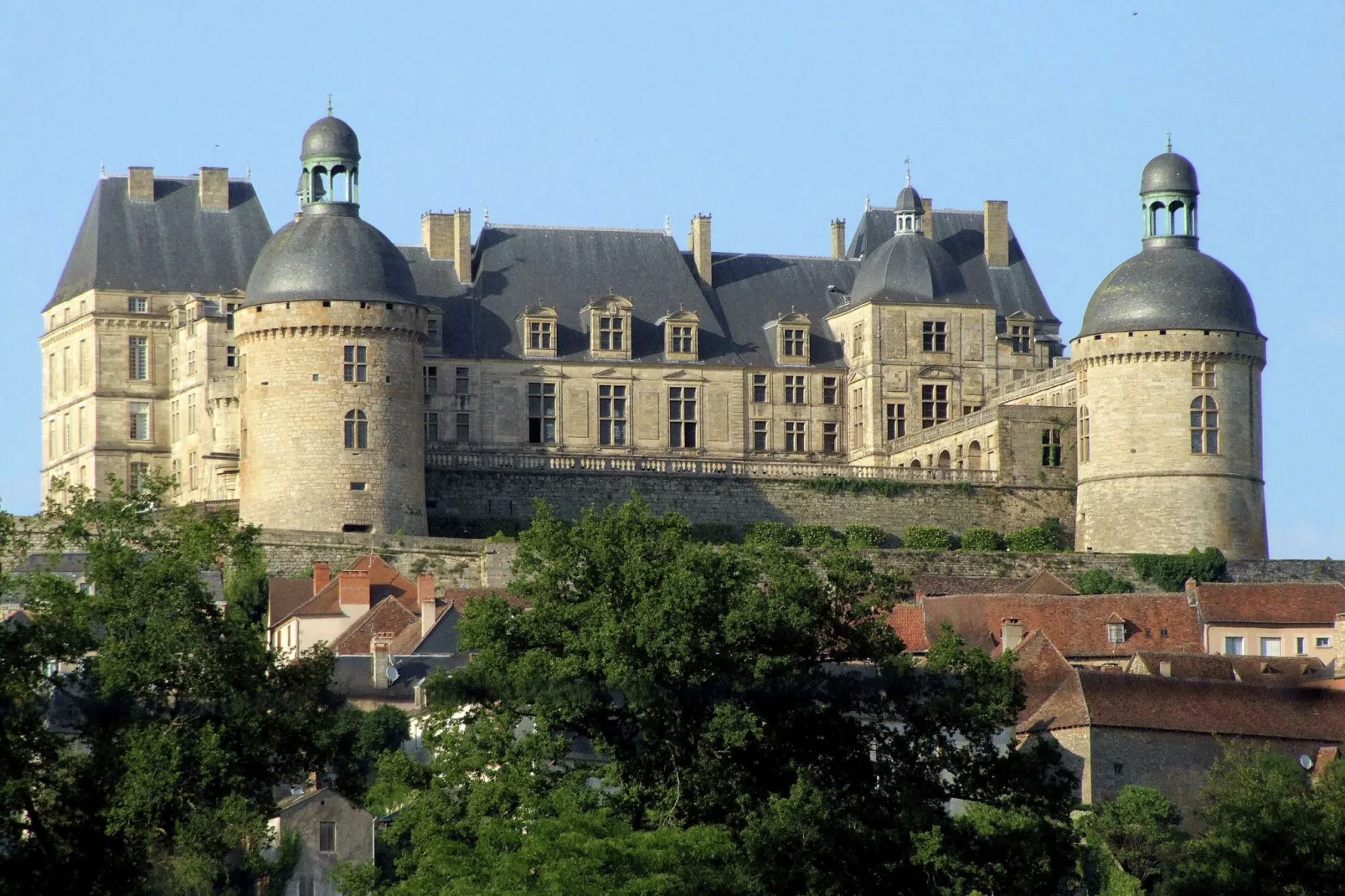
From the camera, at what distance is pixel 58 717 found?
44.7 meters

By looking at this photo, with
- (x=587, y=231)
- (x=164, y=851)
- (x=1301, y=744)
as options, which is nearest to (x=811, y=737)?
(x=164, y=851)

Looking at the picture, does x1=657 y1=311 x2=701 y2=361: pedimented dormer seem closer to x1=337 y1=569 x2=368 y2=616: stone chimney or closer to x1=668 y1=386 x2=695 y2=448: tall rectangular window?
x1=668 y1=386 x2=695 y2=448: tall rectangular window

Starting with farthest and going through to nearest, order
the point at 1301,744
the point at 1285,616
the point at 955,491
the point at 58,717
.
Answer: the point at 955,491, the point at 1285,616, the point at 1301,744, the point at 58,717

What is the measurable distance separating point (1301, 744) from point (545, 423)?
74.2 feet

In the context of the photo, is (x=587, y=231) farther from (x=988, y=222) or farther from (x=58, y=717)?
(x=58, y=717)

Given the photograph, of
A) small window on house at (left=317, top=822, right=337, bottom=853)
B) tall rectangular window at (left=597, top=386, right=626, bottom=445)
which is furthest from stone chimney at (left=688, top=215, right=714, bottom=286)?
small window on house at (left=317, top=822, right=337, bottom=853)

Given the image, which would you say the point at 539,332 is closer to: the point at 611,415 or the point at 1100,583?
the point at 611,415

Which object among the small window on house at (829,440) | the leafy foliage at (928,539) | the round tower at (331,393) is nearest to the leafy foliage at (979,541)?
the leafy foliage at (928,539)

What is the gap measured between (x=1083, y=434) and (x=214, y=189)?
2190 centimetres

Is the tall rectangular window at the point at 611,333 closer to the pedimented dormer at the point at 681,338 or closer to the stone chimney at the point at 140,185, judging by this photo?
the pedimented dormer at the point at 681,338

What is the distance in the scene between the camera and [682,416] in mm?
77438

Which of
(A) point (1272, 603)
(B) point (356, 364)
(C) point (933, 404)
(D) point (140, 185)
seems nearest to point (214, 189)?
(D) point (140, 185)

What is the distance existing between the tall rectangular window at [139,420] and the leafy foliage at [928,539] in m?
18.3

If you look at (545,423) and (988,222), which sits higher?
(988,222)
